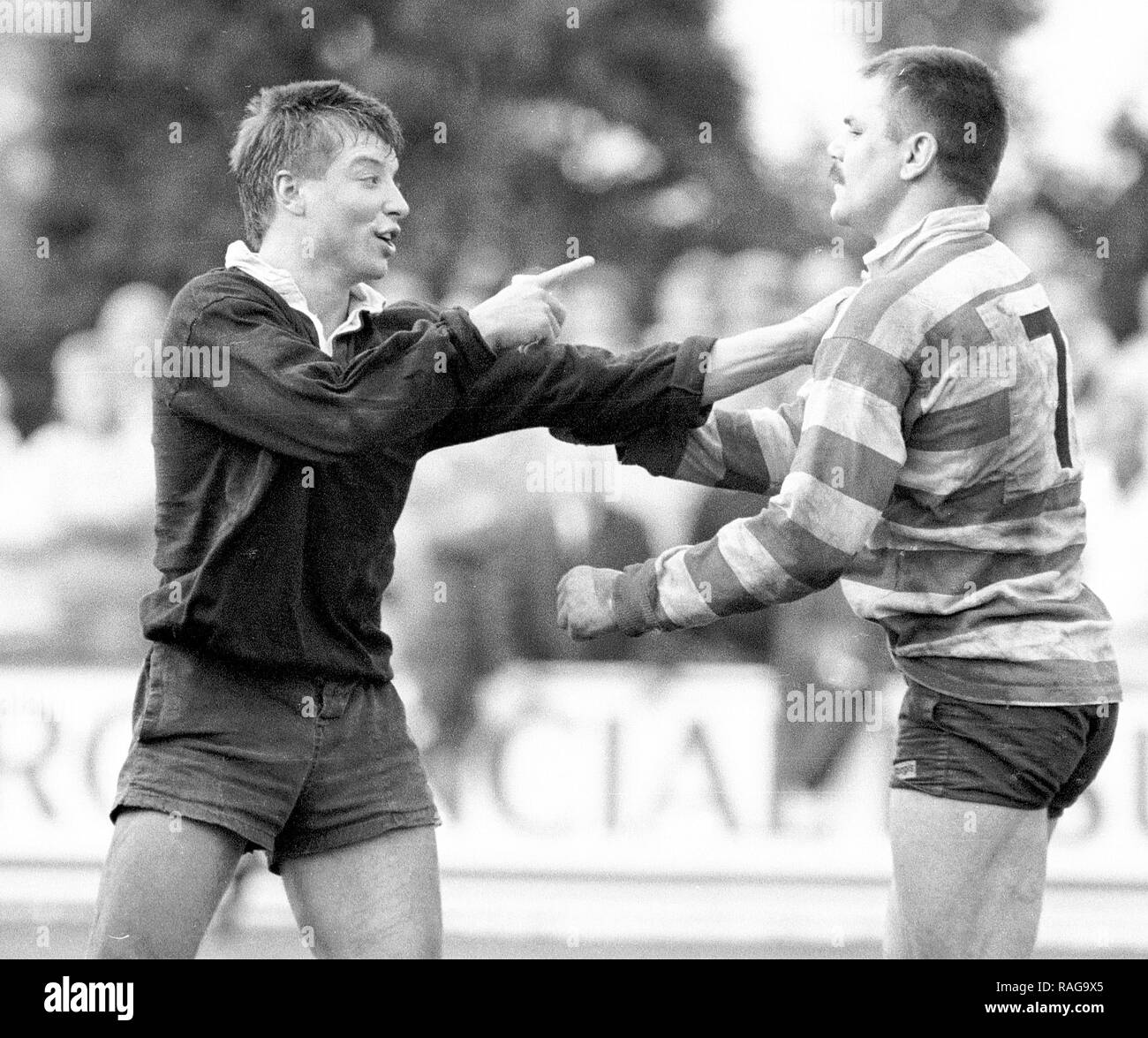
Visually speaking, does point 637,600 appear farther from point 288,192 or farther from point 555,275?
point 288,192

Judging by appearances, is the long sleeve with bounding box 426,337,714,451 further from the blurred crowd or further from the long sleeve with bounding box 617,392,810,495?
the blurred crowd

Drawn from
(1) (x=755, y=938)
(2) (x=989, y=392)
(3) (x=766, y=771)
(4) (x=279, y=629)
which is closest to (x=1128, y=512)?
(3) (x=766, y=771)

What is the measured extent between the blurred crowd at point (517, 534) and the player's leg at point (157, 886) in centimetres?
372

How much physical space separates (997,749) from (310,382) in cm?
130

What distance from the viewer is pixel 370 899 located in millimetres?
3383

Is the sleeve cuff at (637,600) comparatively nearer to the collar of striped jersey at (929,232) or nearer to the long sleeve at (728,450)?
the long sleeve at (728,450)

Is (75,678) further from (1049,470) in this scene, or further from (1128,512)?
(1049,470)

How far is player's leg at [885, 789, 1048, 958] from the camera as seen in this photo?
318 centimetres

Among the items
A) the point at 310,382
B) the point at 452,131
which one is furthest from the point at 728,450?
the point at 452,131

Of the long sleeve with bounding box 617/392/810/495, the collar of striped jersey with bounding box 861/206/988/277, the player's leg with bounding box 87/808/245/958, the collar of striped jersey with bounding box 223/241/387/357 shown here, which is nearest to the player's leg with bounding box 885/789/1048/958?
the long sleeve with bounding box 617/392/810/495

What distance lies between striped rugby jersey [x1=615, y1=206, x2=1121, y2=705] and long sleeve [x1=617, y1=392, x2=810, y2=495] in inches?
15.5

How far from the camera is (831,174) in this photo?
3561mm

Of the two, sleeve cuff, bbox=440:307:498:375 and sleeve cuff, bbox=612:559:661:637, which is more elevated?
sleeve cuff, bbox=440:307:498:375
